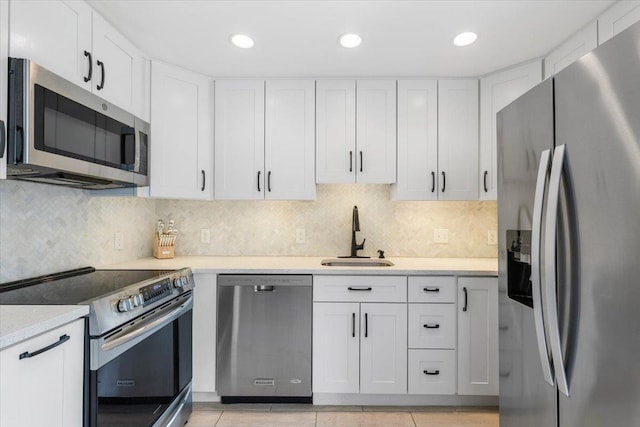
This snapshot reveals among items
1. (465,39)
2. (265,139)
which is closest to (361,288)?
(265,139)

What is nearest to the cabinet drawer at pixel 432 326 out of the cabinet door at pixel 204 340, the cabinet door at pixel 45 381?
the cabinet door at pixel 204 340

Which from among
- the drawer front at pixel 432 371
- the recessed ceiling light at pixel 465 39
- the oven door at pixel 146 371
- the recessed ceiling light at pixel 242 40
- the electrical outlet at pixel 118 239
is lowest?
the drawer front at pixel 432 371

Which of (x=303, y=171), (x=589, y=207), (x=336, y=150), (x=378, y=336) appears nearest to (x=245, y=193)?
(x=303, y=171)

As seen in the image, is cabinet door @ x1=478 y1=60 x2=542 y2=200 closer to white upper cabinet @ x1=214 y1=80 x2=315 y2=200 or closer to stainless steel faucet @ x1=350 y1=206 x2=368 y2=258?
stainless steel faucet @ x1=350 y1=206 x2=368 y2=258

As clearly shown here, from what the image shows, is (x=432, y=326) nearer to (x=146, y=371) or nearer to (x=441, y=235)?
(x=441, y=235)

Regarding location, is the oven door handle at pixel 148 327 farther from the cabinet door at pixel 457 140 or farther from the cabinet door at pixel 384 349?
the cabinet door at pixel 457 140

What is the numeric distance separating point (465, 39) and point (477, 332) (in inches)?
72.6

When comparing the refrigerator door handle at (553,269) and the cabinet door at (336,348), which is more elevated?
the refrigerator door handle at (553,269)

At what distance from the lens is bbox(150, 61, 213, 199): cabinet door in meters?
2.42

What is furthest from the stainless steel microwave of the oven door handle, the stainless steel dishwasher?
the stainless steel dishwasher

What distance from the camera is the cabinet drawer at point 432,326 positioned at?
2373mm

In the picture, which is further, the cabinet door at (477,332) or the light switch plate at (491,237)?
the light switch plate at (491,237)

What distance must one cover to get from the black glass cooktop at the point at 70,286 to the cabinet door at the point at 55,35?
94cm

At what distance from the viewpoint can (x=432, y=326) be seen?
2369mm
